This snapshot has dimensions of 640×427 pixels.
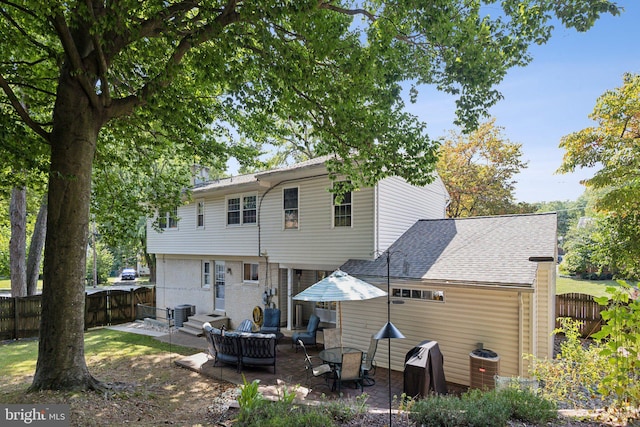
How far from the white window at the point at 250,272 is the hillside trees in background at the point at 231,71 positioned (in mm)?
7405

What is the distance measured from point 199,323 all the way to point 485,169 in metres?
17.8

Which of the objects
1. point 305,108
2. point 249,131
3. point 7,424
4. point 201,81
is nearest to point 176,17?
point 201,81

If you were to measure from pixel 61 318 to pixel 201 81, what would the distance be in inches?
188

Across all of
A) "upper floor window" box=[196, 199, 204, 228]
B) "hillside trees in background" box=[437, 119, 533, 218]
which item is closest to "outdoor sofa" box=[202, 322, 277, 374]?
"upper floor window" box=[196, 199, 204, 228]

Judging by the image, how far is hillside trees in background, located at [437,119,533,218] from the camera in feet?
65.1

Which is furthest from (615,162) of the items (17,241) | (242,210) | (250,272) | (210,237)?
(17,241)

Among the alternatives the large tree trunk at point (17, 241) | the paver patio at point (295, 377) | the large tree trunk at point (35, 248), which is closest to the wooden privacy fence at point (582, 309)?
the paver patio at point (295, 377)

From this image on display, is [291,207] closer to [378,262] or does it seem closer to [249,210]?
[249,210]

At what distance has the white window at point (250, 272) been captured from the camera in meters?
14.1

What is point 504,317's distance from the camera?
761cm

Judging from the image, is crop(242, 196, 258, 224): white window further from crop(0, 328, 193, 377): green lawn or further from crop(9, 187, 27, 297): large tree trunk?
crop(9, 187, 27, 297): large tree trunk

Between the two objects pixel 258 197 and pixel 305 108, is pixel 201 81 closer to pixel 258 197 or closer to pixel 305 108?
pixel 305 108

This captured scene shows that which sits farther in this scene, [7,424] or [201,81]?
[201,81]

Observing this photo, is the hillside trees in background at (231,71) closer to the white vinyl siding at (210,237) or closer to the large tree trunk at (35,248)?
the white vinyl siding at (210,237)
